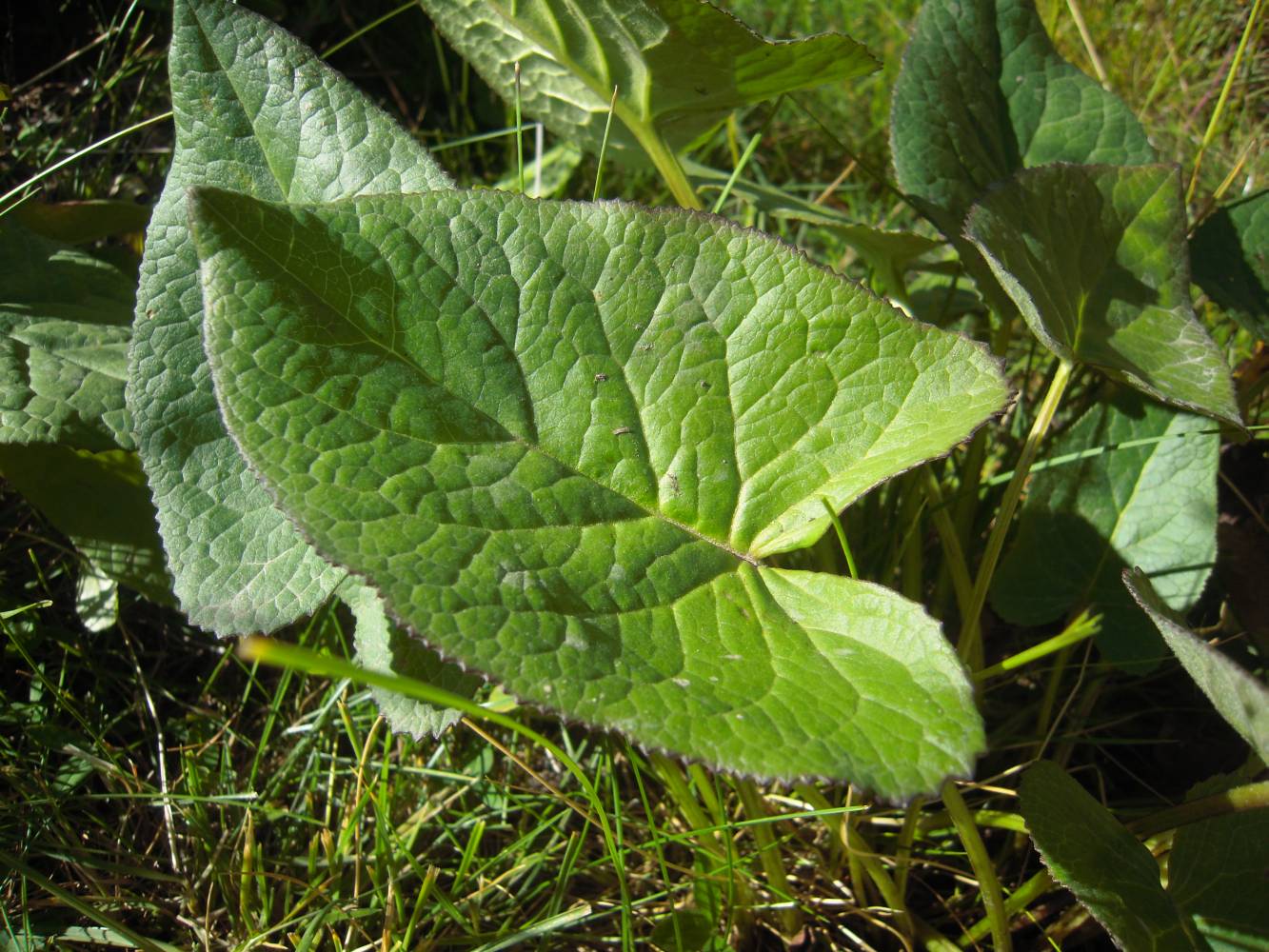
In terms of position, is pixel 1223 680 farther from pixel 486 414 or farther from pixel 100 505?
pixel 100 505

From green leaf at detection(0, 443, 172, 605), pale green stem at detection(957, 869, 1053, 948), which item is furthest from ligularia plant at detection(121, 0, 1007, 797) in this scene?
pale green stem at detection(957, 869, 1053, 948)

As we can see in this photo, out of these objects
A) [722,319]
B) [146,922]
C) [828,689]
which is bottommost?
[146,922]

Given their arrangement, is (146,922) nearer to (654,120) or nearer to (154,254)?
(154,254)

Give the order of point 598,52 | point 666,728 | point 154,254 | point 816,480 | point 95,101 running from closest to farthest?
point 666,728 < point 816,480 < point 154,254 < point 598,52 < point 95,101

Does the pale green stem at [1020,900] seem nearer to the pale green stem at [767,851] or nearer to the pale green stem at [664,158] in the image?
the pale green stem at [767,851]

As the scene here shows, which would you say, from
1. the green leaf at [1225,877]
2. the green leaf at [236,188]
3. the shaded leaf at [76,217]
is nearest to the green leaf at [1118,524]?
the green leaf at [1225,877]

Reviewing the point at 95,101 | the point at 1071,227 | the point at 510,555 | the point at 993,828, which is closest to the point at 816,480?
the point at 510,555

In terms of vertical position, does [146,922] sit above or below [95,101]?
below

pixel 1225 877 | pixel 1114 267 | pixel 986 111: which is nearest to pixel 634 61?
pixel 986 111
